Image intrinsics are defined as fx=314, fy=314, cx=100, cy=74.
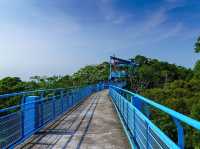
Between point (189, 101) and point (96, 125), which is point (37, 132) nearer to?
point (96, 125)

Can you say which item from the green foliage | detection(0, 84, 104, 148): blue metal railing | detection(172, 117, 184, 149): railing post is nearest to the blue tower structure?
the green foliage

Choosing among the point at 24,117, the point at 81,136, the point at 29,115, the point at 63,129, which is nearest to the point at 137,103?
the point at 81,136

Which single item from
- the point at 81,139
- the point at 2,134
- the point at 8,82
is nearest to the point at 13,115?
the point at 2,134

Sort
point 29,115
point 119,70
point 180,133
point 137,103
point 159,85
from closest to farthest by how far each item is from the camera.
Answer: point 180,133 < point 137,103 < point 29,115 < point 119,70 < point 159,85

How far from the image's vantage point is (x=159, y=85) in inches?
4365

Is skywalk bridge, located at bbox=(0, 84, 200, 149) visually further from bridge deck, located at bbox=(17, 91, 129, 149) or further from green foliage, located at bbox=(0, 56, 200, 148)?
green foliage, located at bbox=(0, 56, 200, 148)

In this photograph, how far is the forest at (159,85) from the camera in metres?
42.8

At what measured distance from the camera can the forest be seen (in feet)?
140

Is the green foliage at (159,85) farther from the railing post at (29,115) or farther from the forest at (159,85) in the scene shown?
the railing post at (29,115)

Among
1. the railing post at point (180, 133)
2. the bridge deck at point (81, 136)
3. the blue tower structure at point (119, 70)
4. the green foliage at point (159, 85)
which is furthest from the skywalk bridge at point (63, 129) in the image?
the blue tower structure at point (119, 70)

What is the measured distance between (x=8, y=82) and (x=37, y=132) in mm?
60975

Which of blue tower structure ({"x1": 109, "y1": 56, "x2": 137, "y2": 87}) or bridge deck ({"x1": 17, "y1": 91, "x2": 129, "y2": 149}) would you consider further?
blue tower structure ({"x1": 109, "y1": 56, "x2": 137, "y2": 87})

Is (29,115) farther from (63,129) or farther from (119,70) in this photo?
(119,70)

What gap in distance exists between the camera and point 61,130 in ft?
33.6
